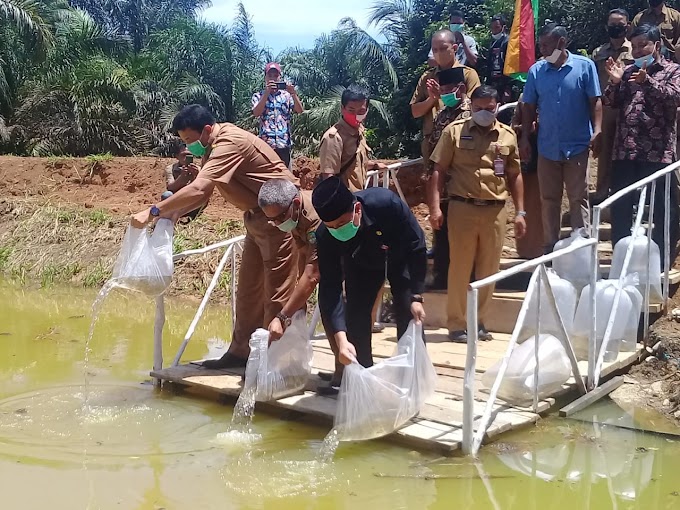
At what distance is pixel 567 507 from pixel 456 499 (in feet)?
1.64

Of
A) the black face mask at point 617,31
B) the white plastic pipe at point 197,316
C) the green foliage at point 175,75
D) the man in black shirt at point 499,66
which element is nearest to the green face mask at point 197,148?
the white plastic pipe at point 197,316

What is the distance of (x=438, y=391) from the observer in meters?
5.05

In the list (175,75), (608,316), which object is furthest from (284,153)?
(175,75)

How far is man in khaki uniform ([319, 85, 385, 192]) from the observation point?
5.88 meters

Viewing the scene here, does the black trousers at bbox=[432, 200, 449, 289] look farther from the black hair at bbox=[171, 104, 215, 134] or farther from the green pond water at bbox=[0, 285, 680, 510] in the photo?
the black hair at bbox=[171, 104, 215, 134]

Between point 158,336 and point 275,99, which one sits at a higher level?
point 275,99

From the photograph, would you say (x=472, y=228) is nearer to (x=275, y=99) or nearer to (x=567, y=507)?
(x=567, y=507)

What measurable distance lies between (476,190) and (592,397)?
1.53 meters

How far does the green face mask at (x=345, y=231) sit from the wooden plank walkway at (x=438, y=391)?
1073mm

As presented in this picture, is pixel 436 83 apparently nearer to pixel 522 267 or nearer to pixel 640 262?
pixel 640 262

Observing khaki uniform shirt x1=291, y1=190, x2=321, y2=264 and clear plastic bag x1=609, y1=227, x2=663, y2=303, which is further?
clear plastic bag x1=609, y1=227, x2=663, y2=303

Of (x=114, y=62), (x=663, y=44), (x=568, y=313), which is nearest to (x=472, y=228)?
(x=568, y=313)

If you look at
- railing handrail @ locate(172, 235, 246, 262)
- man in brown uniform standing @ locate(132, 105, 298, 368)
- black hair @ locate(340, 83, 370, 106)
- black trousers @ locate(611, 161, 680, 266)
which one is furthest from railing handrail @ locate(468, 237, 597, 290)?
railing handrail @ locate(172, 235, 246, 262)

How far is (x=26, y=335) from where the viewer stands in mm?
7766
